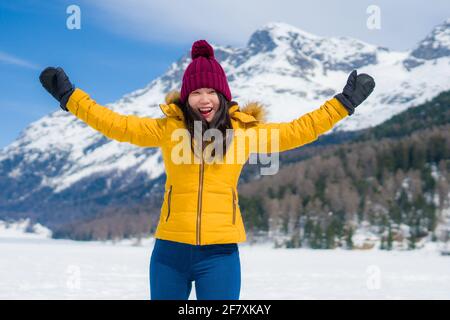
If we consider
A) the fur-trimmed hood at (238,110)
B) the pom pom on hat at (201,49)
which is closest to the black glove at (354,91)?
the fur-trimmed hood at (238,110)

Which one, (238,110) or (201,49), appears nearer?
(238,110)

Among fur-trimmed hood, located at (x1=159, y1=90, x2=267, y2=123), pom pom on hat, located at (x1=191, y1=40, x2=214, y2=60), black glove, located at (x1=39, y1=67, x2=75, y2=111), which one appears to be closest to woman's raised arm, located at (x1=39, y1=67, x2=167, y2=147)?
black glove, located at (x1=39, y1=67, x2=75, y2=111)

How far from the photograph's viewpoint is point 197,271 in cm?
386

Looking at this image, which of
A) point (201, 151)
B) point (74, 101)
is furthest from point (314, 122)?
point (74, 101)

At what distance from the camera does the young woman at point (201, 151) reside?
3842 mm

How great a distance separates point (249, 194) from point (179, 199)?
116668 millimetres

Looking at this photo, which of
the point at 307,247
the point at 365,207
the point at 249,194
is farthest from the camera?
the point at 249,194

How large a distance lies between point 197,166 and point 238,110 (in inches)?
23.3

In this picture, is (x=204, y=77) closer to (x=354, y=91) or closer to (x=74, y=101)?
(x=74, y=101)

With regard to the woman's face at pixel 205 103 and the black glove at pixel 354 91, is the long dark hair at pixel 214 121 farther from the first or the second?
the black glove at pixel 354 91
